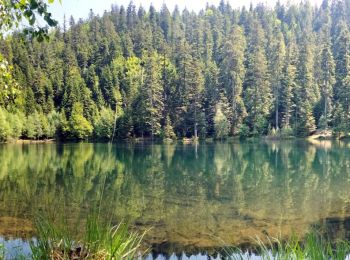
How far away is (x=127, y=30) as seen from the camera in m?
146

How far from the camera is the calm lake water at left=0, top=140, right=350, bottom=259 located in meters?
12.2

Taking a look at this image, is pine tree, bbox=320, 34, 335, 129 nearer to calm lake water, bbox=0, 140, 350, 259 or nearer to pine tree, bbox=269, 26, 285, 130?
pine tree, bbox=269, 26, 285, 130

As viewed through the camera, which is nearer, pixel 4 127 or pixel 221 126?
pixel 221 126

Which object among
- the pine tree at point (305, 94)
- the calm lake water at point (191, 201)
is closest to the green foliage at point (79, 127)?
the pine tree at point (305, 94)

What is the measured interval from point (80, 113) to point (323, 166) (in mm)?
69846

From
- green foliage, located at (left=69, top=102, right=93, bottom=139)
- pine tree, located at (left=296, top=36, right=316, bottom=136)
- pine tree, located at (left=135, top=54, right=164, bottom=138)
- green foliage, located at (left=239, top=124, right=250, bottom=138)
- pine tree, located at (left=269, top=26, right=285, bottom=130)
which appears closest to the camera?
pine tree, located at (left=296, top=36, right=316, bottom=136)

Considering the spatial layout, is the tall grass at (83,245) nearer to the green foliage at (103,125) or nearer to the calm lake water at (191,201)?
the calm lake water at (191,201)

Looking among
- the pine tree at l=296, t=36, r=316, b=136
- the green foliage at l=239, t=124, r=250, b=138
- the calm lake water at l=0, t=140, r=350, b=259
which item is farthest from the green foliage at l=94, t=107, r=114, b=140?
the calm lake water at l=0, t=140, r=350, b=259

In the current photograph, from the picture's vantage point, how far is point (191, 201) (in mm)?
18297

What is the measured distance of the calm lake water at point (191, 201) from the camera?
40.1 feet

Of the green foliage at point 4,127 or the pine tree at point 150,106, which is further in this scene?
the pine tree at point 150,106

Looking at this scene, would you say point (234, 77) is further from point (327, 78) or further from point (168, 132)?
point (168, 132)

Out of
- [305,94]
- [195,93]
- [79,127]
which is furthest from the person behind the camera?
[79,127]

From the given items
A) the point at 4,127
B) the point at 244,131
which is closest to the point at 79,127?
the point at 4,127
